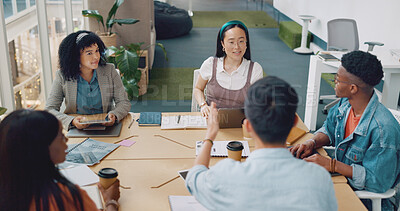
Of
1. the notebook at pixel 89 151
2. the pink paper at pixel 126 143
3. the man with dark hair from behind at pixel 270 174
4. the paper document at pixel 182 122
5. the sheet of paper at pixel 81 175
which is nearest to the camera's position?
the man with dark hair from behind at pixel 270 174

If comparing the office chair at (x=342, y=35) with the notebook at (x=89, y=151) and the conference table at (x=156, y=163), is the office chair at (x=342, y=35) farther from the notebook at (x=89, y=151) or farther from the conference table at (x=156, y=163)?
the notebook at (x=89, y=151)

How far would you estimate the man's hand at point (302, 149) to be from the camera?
240cm

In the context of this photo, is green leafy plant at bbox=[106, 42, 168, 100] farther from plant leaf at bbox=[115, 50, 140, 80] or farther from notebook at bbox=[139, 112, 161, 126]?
notebook at bbox=[139, 112, 161, 126]

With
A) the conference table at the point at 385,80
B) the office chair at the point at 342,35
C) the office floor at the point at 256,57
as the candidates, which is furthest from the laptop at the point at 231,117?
the office chair at the point at 342,35

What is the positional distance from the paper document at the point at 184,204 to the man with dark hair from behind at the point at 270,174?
46 cm

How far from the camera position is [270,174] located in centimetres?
136

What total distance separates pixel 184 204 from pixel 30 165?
0.76 metres

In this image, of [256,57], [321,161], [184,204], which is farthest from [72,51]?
[256,57]

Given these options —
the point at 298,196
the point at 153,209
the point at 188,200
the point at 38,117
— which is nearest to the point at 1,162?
the point at 38,117

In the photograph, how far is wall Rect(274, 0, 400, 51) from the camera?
5.42 m

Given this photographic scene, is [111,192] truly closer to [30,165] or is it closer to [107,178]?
[107,178]

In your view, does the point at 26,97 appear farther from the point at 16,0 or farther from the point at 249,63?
the point at 249,63

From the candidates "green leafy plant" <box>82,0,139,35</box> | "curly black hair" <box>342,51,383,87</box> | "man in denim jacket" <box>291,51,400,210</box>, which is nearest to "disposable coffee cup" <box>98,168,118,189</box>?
"man in denim jacket" <box>291,51,400,210</box>

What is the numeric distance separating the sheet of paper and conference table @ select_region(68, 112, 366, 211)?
0.23 feet
